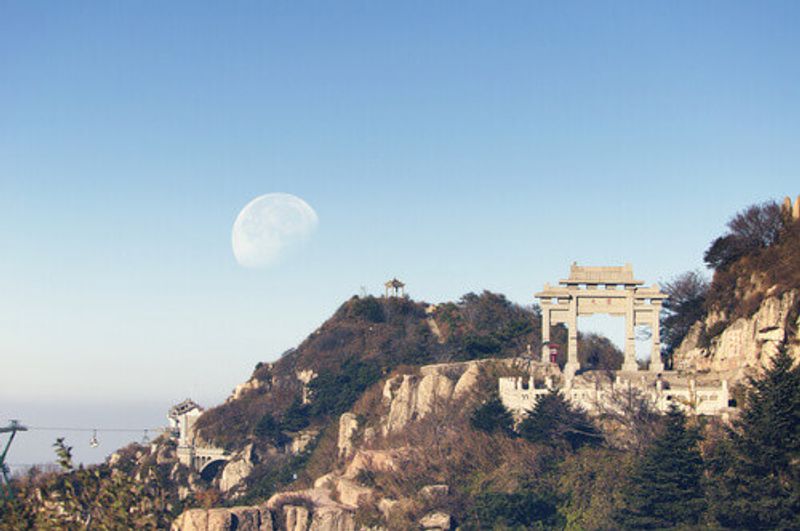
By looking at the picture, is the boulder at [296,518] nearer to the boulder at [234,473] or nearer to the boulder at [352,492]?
the boulder at [352,492]

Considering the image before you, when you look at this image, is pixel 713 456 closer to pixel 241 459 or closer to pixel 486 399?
pixel 486 399

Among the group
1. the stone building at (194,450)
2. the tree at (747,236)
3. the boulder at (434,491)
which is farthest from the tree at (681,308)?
the stone building at (194,450)

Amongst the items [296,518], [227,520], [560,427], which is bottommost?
[227,520]

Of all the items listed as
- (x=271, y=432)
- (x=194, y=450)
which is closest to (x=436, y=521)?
(x=271, y=432)

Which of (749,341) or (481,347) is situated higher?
(481,347)

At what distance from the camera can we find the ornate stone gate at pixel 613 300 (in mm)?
50375

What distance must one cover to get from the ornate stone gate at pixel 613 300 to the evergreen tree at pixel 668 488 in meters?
10.7

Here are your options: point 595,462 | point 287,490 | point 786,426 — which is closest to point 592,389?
point 595,462

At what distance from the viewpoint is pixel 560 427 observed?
45312 mm

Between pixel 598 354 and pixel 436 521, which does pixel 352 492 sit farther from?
pixel 598 354

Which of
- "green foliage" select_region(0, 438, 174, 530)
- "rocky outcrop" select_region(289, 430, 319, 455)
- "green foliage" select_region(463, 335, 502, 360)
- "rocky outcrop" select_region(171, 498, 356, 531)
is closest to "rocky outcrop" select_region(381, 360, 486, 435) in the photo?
"green foliage" select_region(463, 335, 502, 360)

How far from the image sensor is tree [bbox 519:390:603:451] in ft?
149

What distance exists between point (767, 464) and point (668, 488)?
3740 millimetres

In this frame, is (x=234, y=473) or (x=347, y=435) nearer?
(x=347, y=435)
